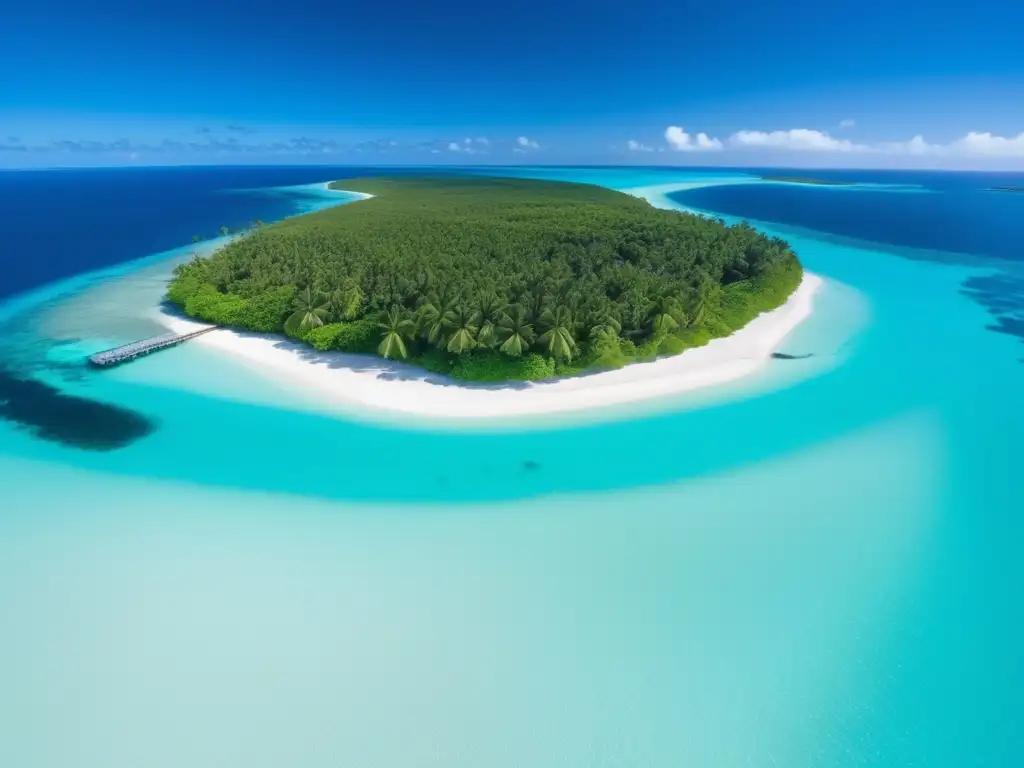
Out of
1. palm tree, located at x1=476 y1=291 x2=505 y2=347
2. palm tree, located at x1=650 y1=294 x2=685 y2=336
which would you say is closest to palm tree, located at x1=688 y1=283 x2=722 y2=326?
palm tree, located at x1=650 y1=294 x2=685 y2=336

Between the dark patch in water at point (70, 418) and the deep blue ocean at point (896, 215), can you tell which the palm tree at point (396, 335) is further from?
the deep blue ocean at point (896, 215)

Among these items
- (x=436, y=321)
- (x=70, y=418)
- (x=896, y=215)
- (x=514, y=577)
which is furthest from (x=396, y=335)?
(x=896, y=215)

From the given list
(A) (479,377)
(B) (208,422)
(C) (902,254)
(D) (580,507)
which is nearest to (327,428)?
(B) (208,422)

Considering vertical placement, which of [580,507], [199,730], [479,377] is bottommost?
[199,730]

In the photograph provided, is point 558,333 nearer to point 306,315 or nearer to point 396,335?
point 396,335

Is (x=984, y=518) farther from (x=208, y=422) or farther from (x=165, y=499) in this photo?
(x=208, y=422)

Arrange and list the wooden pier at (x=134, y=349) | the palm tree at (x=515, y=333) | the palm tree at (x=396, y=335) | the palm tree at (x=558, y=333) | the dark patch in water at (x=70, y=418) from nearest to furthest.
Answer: the dark patch in water at (x=70, y=418) → the palm tree at (x=515, y=333) → the palm tree at (x=558, y=333) → the palm tree at (x=396, y=335) → the wooden pier at (x=134, y=349)

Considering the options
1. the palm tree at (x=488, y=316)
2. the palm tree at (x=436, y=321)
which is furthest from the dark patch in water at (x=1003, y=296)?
the palm tree at (x=436, y=321)
